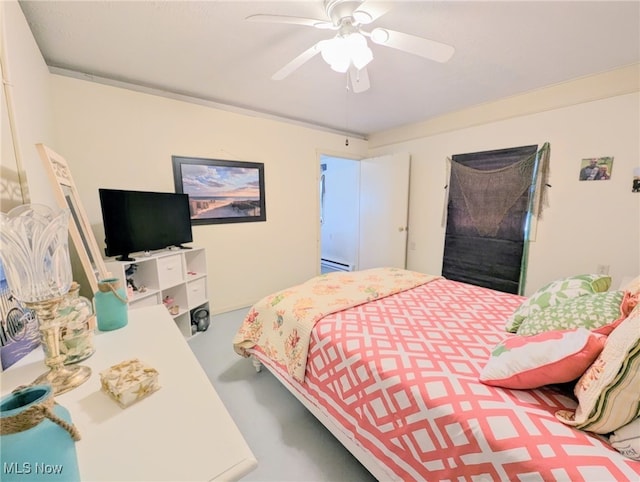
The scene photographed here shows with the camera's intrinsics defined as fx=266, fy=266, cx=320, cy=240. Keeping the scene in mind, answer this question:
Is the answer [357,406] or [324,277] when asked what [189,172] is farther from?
[357,406]

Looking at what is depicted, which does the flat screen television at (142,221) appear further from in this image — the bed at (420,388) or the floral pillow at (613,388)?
the floral pillow at (613,388)

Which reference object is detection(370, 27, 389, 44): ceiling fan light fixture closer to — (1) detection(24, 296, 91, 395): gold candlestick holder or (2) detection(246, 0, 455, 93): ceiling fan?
(2) detection(246, 0, 455, 93): ceiling fan

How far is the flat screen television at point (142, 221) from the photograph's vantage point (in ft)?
6.67

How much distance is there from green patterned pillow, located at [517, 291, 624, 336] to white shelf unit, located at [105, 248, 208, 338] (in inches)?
99.4

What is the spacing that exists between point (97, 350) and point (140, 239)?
1518mm

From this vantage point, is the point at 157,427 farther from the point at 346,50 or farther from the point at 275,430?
the point at 346,50

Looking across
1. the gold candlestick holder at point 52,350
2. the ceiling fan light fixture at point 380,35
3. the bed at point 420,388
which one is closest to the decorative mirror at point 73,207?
the gold candlestick holder at point 52,350

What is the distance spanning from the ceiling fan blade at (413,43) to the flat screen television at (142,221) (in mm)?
2071

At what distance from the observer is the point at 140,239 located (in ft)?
7.20

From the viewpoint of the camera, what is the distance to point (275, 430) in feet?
5.08

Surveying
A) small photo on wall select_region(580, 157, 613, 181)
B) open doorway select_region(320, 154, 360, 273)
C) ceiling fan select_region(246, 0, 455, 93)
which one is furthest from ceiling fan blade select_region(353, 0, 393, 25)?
open doorway select_region(320, 154, 360, 273)

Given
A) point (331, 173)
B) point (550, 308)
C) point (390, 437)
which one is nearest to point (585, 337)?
point (550, 308)

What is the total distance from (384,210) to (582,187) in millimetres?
2132

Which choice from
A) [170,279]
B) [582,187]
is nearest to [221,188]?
[170,279]
